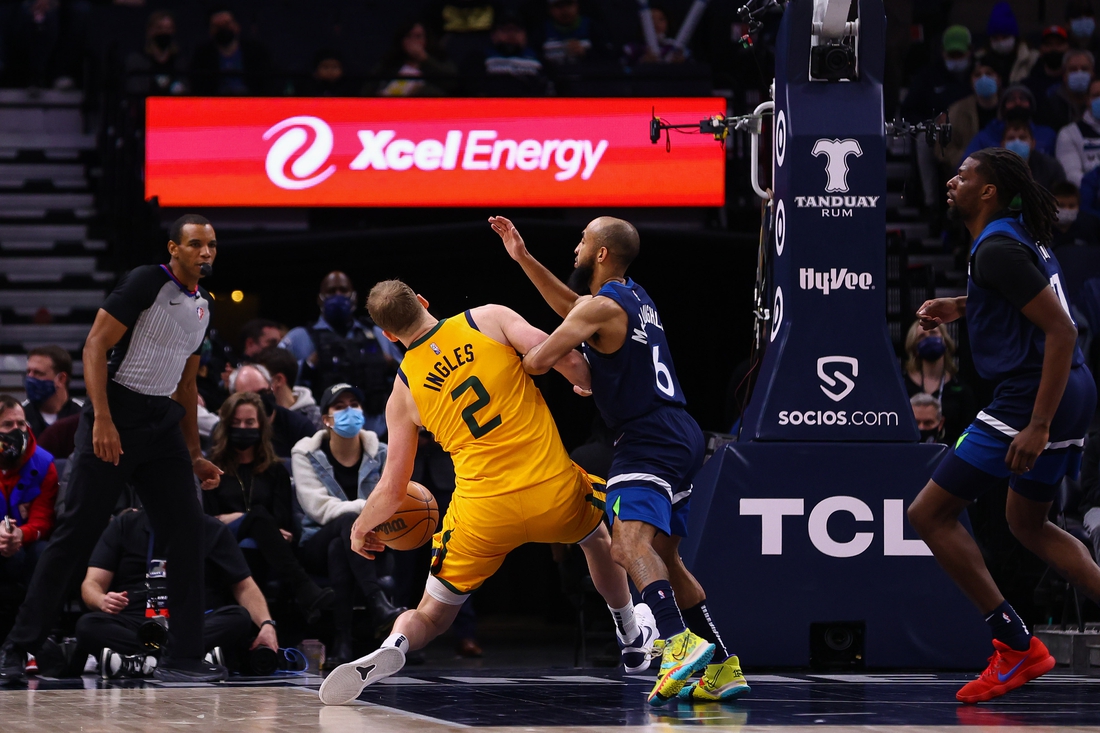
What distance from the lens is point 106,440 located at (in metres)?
7.07

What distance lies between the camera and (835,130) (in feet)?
25.2

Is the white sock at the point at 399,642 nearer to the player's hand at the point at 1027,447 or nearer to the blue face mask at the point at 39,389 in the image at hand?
the player's hand at the point at 1027,447

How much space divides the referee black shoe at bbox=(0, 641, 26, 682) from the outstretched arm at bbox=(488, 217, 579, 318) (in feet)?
10.3

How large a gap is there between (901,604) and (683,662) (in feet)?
7.54

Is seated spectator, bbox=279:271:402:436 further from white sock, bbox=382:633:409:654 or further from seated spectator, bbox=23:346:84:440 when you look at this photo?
white sock, bbox=382:633:409:654

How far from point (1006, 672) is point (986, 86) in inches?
355

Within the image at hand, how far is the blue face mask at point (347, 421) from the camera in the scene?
30.6ft

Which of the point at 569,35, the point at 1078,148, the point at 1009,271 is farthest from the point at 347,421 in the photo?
the point at 569,35

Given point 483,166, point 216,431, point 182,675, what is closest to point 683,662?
point 182,675

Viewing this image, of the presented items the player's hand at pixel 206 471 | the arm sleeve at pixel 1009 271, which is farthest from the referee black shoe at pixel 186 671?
the arm sleeve at pixel 1009 271

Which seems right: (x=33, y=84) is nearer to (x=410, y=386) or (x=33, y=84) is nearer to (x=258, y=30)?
(x=258, y=30)

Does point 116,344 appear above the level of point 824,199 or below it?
below

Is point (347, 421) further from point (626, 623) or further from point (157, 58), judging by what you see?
point (157, 58)

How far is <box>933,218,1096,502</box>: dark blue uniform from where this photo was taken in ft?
19.1
